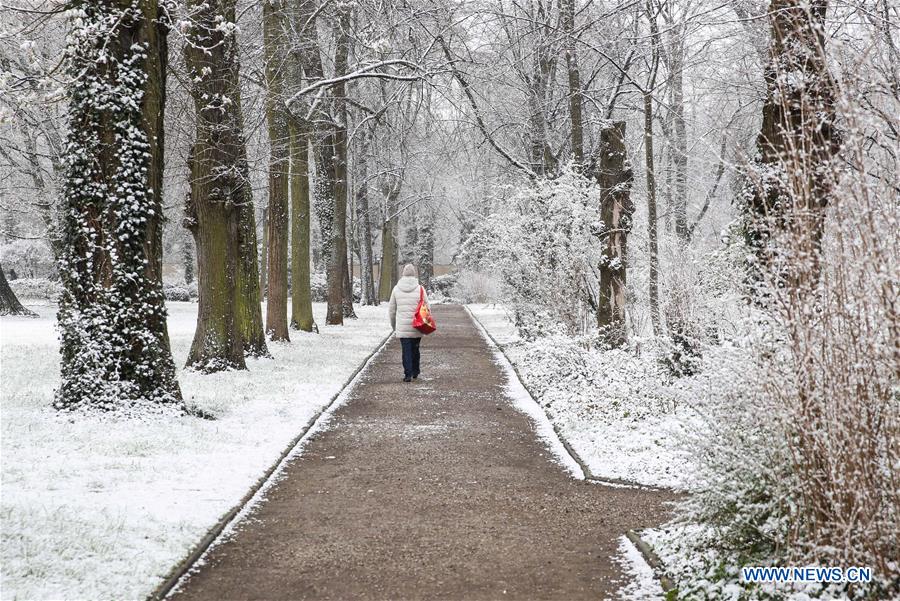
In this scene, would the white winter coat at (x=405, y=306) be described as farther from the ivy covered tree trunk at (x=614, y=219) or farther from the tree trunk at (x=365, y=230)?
the tree trunk at (x=365, y=230)

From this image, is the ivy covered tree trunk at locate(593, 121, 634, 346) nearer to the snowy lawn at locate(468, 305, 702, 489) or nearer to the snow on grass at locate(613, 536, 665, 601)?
the snowy lawn at locate(468, 305, 702, 489)

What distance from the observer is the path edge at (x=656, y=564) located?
462cm

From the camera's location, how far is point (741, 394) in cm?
457

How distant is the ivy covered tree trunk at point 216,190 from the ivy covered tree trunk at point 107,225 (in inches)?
147

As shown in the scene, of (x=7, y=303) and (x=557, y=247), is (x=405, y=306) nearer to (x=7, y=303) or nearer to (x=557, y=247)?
(x=557, y=247)

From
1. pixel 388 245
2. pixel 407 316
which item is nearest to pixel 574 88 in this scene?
pixel 407 316

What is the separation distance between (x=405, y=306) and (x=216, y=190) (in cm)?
358

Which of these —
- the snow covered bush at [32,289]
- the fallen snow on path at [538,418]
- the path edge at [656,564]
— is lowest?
the fallen snow on path at [538,418]

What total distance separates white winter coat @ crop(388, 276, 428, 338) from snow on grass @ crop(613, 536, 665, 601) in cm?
813

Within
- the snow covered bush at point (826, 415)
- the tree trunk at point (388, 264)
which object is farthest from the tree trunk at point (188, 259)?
the snow covered bush at point (826, 415)

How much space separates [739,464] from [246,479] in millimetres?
4285

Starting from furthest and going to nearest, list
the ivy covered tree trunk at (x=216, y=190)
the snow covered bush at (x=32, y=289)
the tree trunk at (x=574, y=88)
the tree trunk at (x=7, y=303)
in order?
the snow covered bush at (x=32, y=289) → the tree trunk at (x=7, y=303) → the tree trunk at (x=574, y=88) → the ivy covered tree trunk at (x=216, y=190)

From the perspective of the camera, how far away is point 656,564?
16.8 feet

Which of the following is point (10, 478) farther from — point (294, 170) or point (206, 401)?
point (294, 170)
